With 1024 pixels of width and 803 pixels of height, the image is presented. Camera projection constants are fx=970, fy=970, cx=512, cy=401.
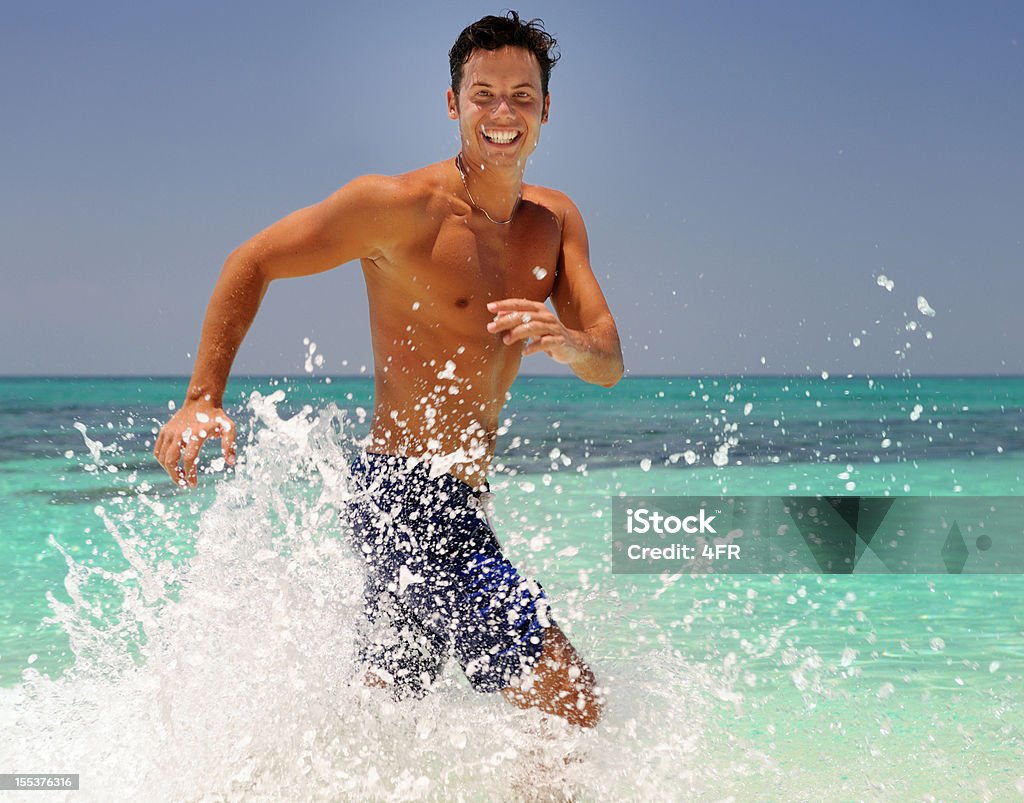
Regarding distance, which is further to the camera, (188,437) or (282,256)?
(282,256)

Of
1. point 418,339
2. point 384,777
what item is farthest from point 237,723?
point 418,339

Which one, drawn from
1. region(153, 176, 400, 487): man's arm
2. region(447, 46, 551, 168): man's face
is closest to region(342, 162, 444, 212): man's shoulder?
region(153, 176, 400, 487): man's arm

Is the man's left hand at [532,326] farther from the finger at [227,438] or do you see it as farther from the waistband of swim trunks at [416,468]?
the finger at [227,438]

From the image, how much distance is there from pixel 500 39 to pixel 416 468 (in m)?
1.22

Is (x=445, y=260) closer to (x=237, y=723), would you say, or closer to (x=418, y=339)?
(x=418, y=339)

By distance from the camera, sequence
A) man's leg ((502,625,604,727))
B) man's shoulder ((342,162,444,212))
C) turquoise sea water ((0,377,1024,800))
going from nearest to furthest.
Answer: man's leg ((502,625,604,727)), man's shoulder ((342,162,444,212)), turquoise sea water ((0,377,1024,800))

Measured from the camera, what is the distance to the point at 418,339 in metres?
2.72

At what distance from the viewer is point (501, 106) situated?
8.81ft

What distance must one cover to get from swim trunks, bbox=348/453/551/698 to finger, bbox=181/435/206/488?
1.68 feet

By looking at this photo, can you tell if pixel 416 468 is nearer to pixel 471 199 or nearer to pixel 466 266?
pixel 466 266

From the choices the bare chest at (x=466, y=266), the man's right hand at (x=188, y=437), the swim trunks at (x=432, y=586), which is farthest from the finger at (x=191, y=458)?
the bare chest at (x=466, y=266)

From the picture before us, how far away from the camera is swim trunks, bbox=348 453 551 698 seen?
245cm

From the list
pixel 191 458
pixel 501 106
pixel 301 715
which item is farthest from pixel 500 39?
pixel 301 715

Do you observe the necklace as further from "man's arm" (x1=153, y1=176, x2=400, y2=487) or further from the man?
"man's arm" (x1=153, y1=176, x2=400, y2=487)
